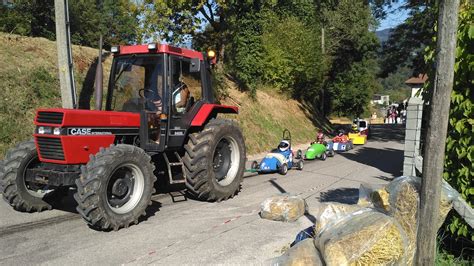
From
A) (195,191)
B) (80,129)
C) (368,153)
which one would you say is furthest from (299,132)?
(80,129)

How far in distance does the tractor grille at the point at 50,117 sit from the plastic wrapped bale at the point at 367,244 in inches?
160

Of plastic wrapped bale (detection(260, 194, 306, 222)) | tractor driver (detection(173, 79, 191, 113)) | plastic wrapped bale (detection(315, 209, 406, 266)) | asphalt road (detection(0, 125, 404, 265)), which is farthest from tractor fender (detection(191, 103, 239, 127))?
plastic wrapped bale (detection(315, 209, 406, 266))

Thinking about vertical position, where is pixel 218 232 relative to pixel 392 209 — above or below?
below

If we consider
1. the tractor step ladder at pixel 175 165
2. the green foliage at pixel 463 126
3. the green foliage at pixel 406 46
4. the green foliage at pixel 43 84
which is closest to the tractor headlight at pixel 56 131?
the tractor step ladder at pixel 175 165

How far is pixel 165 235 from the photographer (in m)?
5.97

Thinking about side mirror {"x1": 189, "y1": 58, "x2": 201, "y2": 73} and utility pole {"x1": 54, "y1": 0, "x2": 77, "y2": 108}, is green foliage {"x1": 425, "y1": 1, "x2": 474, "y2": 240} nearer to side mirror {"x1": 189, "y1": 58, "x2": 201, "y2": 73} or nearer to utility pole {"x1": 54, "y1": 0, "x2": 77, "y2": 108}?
side mirror {"x1": 189, "y1": 58, "x2": 201, "y2": 73}

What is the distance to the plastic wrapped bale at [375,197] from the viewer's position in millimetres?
→ 4625

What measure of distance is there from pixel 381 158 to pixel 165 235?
11.6m

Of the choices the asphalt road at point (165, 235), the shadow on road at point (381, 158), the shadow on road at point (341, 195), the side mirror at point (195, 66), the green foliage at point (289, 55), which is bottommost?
the shadow on road at point (381, 158)

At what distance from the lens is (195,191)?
7570 mm

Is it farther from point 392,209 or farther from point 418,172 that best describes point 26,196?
point 418,172

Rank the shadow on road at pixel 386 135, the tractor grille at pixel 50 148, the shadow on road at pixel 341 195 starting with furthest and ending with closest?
the shadow on road at pixel 386 135
the shadow on road at pixel 341 195
the tractor grille at pixel 50 148

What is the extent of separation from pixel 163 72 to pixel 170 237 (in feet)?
9.23

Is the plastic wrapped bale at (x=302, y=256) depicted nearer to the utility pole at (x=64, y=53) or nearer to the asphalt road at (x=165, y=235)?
the asphalt road at (x=165, y=235)
